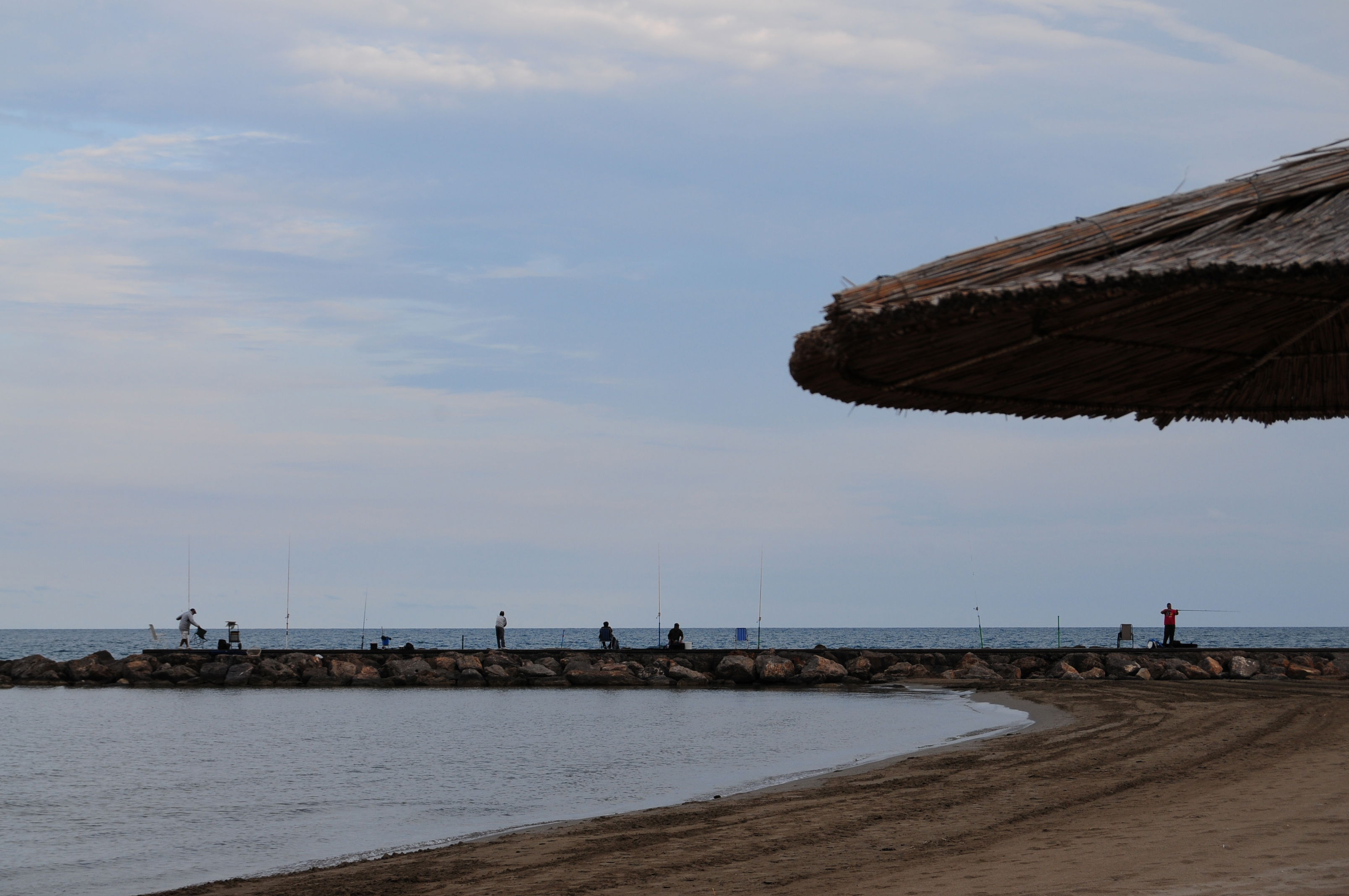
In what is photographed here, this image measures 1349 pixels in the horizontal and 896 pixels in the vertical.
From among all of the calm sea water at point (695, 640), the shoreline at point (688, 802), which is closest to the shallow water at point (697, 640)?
the calm sea water at point (695, 640)

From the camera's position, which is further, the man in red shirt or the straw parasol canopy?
the man in red shirt

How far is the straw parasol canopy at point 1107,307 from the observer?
3605mm

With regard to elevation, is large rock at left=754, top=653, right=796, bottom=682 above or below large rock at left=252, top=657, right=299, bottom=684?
above

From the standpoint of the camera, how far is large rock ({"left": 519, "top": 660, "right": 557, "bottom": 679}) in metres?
38.7

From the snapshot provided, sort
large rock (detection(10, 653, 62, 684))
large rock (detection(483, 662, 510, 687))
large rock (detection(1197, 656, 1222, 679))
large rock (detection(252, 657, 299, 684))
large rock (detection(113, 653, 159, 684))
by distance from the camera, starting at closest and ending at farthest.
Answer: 1. large rock (detection(1197, 656, 1222, 679))
2. large rock (detection(483, 662, 510, 687))
3. large rock (detection(252, 657, 299, 684))
4. large rock (detection(113, 653, 159, 684))
5. large rock (detection(10, 653, 62, 684))

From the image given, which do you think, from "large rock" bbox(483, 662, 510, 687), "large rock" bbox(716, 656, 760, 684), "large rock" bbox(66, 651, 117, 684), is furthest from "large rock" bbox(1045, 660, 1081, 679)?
"large rock" bbox(66, 651, 117, 684)

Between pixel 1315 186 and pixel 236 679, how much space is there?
4134 cm

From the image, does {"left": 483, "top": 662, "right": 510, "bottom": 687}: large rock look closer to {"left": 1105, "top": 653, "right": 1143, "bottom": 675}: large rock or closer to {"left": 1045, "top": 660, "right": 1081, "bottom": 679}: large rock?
{"left": 1045, "top": 660, "right": 1081, "bottom": 679}: large rock

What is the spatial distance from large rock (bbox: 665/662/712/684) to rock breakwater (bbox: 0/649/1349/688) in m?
0.04

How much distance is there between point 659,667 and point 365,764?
16.2m

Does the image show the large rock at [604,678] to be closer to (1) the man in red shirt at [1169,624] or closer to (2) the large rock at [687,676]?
(2) the large rock at [687,676]

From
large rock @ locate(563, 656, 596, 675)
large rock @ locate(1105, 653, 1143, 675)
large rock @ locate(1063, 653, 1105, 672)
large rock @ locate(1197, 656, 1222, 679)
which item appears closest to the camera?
large rock @ locate(1197, 656, 1222, 679)

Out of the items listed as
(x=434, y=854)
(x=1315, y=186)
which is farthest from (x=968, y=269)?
(x=434, y=854)

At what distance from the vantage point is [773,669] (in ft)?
119
